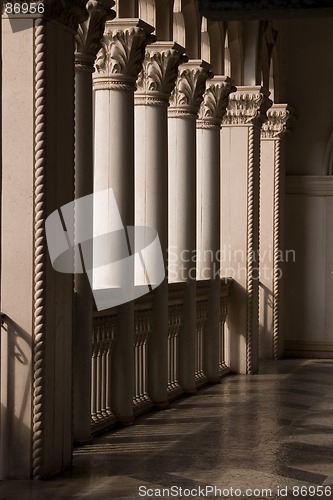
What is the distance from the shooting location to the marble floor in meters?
7.79

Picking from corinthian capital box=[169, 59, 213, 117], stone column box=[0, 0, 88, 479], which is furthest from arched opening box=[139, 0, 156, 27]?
stone column box=[0, 0, 88, 479]

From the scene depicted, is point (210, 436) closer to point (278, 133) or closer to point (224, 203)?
point (224, 203)

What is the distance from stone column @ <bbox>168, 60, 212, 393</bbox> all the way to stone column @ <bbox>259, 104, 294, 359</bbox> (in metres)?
4.55

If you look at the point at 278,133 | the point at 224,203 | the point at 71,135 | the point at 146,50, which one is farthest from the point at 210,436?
the point at 278,133

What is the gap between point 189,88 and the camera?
1292 cm

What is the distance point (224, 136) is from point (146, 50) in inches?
164

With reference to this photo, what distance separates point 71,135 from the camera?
8.41 meters

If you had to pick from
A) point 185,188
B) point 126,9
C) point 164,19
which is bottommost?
point 185,188

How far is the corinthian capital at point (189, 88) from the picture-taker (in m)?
12.8

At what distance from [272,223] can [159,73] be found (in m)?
6.22

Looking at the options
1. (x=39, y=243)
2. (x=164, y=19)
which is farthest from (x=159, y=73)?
(x=39, y=243)

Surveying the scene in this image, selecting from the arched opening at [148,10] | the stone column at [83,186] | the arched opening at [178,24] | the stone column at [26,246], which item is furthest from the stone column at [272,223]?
the stone column at [26,246]

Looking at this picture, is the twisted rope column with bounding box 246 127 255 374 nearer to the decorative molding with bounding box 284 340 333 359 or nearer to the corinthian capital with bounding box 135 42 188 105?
the decorative molding with bounding box 284 340 333 359

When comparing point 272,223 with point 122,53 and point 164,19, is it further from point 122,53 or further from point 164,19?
point 122,53
